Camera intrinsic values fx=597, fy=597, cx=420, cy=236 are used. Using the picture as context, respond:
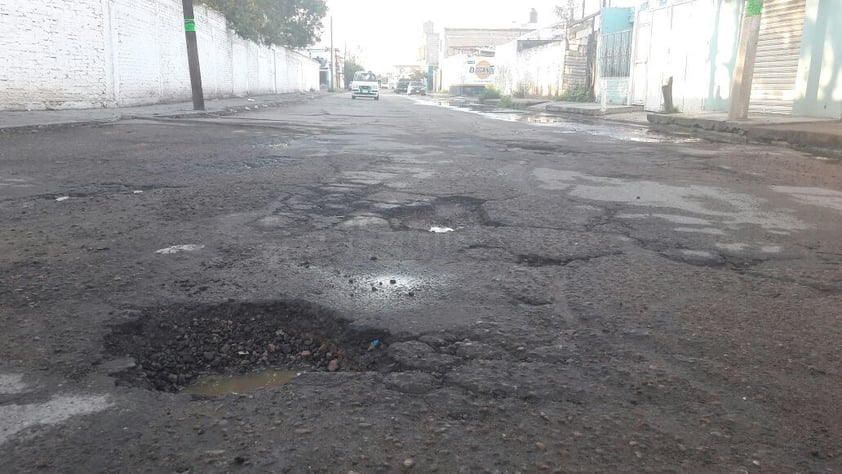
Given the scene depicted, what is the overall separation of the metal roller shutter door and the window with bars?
26.3 feet

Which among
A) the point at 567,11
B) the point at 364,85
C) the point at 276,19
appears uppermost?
the point at 567,11

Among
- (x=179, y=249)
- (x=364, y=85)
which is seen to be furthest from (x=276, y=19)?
(x=179, y=249)

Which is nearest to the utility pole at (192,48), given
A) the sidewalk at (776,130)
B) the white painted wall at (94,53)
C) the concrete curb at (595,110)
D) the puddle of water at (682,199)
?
the white painted wall at (94,53)

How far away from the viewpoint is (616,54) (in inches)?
945

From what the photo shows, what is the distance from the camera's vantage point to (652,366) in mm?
2139

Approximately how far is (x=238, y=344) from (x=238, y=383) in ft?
1.02

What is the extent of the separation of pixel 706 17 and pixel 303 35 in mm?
26972

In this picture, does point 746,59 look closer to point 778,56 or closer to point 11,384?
point 778,56

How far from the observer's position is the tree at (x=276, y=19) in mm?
27750

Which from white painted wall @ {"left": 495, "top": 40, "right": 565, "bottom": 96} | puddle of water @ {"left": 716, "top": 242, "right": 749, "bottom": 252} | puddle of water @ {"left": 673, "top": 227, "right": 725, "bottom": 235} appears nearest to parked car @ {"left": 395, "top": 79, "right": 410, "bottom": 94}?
white painted wall @ {"left": 495, "top": 40, "right": 565, "bottom": 96}

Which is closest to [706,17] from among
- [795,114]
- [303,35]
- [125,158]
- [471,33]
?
[795,114]

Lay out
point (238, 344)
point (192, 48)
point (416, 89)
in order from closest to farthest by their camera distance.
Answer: point (238, 344) → point (192, 48) → point (416, 89)

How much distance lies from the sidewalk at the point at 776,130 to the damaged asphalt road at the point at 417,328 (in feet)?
16.3

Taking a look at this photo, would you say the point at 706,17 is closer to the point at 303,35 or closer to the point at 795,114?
the point at 795,114
